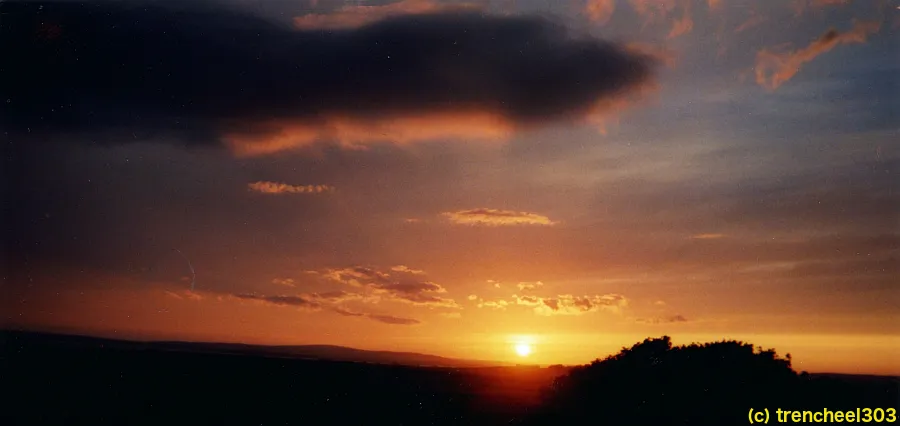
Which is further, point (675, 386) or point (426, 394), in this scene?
point (426, 394)

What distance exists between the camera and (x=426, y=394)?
40.6m

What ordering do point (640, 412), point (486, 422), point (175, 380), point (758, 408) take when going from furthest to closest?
point (175, 380) → point (486, 422) → point (640, 412) → point (758, 408)

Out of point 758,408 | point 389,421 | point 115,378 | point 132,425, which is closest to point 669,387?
point 758,408

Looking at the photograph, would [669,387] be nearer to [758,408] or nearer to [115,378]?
[758,408]

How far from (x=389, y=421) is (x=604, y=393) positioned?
1042cm

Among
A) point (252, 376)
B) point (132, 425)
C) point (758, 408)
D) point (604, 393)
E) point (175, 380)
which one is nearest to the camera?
point (758, 408)

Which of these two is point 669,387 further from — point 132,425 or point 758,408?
point 132,425

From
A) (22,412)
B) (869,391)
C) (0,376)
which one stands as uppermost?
(869,391)

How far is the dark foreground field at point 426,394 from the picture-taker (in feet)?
62.4

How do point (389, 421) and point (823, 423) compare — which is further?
point (389, 421)

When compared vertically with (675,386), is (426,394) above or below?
below

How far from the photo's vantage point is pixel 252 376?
A: 43.8 m

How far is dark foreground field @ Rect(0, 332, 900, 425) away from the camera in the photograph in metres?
19.0

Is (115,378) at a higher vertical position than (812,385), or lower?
lower
